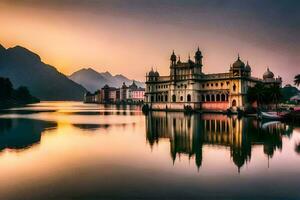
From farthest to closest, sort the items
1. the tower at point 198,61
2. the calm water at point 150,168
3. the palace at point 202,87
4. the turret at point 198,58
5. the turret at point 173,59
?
the turret at point 173,59 → the turret at point 198,58 → the tower at point 198,61 → the palace at point 202,87 → the calm water at point 150,168

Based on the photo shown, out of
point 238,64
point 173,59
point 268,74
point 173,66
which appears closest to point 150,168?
point 238,64

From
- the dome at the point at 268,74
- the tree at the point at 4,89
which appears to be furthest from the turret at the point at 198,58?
the tree at the point at 4,89

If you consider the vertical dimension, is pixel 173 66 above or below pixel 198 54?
below

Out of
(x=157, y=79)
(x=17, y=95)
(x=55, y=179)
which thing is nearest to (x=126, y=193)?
(x=55, y=179)

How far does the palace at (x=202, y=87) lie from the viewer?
89.4m

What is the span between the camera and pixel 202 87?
97812 mm

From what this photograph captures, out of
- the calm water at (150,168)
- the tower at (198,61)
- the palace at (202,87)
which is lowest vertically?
the calm water at (150,168)

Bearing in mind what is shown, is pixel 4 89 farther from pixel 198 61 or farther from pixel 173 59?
pixel 198 61

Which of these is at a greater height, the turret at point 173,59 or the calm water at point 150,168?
the turret at point 173,59

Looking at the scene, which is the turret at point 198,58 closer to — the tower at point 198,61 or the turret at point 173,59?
the tower at point 198,61

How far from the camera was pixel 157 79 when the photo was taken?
368 ft

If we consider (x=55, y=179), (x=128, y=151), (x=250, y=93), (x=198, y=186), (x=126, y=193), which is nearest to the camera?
(x=126, y=193)

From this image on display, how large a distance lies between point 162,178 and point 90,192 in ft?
16.2

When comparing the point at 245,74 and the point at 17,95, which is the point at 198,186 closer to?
the point at 245,74
